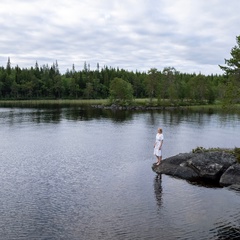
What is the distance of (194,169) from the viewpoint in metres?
30.8

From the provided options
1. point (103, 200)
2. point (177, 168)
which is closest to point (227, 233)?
point (103, 200)

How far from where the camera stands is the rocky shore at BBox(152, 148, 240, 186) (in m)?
28.7

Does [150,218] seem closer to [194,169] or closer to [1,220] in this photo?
[1,220]

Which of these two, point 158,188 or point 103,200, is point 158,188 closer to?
point 158,188

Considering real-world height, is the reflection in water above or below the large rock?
below

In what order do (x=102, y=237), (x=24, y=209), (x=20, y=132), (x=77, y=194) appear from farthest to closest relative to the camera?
(x=20, y=132) < (x=77, y=194) < (x=24, y=209) < (x=102, y=237)

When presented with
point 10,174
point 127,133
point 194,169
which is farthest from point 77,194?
point 127,133

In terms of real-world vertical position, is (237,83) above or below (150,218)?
above

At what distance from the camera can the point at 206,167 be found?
30.3 meters

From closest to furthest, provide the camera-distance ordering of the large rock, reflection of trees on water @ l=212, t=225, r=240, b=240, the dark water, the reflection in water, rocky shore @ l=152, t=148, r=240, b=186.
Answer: reflection of trees on water @ l=212, t=225, r=240, b=240, the dark water, the reflection in water, rocky shore @ l=152, t=148, r=240, b=186, the large rock

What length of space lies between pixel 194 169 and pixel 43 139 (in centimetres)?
2864

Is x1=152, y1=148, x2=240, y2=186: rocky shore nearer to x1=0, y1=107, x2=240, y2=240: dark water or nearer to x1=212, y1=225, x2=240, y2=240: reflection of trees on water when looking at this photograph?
x1=0, y1=107, x2=240, y2=240: dark water

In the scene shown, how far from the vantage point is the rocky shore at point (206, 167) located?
28.7 meters

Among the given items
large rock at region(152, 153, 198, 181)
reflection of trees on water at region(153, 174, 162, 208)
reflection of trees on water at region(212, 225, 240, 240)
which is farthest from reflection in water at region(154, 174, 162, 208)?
reflection of trees on water at region(212, 225, 240, 240)
